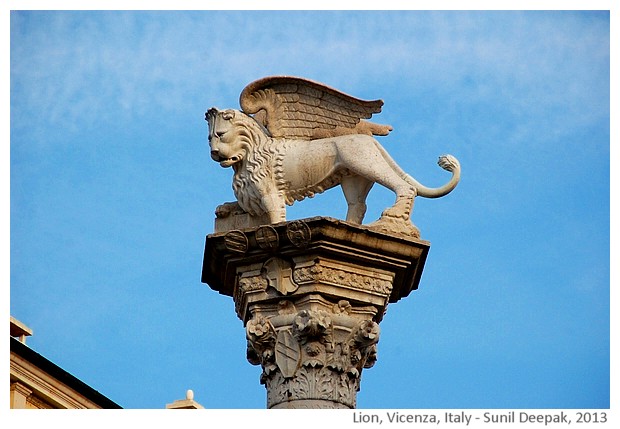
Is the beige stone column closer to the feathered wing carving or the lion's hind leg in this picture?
the lion's hind leg

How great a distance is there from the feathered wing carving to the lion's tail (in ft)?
2.13

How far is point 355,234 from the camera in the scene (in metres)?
23.2

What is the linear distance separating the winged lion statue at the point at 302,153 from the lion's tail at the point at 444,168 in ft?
0.04

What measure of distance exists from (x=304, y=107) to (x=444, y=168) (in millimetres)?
2008

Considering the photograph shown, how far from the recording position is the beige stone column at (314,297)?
23.0 metres

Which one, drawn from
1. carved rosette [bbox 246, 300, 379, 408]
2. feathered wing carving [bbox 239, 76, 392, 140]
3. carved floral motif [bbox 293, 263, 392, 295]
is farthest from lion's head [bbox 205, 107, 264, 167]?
carved rosette [bbox 246, 300, 379, 408]

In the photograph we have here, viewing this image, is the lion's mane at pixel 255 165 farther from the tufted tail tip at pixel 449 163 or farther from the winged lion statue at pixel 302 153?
the tufted tail tip at pixel 449 163

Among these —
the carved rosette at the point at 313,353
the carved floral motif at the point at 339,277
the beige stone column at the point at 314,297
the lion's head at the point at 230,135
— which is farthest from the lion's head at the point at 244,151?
the carved rosette at the point at 313,353

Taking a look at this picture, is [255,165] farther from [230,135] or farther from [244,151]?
[230,135]
